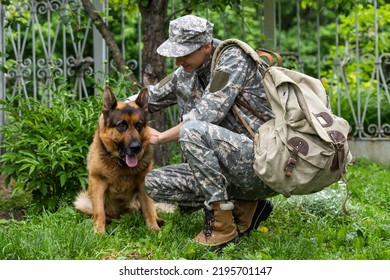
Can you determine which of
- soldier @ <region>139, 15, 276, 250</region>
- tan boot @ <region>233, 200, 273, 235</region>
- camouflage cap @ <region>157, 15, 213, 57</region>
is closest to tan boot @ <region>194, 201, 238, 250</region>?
soldier @ <region>139, 15, 276, 250</region>

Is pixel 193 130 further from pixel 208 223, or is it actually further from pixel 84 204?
pixel 84 204

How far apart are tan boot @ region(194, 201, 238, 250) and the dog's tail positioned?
4.12 feet

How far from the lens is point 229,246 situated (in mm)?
4820

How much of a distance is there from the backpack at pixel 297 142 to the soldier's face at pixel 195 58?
54 centimetres

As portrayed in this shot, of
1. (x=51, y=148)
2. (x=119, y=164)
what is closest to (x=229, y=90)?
(x=119, y=164)

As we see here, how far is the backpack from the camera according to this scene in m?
4.48

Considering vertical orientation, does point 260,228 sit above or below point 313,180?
below

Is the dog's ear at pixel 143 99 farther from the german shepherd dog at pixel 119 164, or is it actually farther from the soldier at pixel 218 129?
the soldier at pixel 218 129

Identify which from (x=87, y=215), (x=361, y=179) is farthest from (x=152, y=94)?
(x=361, y=179)

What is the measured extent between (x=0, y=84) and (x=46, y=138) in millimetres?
→ 2619

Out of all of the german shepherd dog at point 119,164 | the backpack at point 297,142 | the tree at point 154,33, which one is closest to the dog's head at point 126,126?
the german shepherd dog at point 119,164

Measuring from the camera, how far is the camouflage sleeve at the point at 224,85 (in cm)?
487

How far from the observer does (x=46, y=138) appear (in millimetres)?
6395
